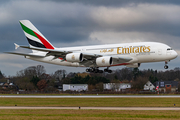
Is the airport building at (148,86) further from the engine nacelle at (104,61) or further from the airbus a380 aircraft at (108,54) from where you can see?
the engine nacelle at (104,61)

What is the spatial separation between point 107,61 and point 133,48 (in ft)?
18.1

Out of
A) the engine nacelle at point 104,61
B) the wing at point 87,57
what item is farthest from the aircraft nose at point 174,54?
the engine nacelle at point 104,61

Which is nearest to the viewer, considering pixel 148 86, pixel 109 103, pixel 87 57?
pixel 109 103

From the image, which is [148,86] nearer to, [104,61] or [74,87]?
[74,87]

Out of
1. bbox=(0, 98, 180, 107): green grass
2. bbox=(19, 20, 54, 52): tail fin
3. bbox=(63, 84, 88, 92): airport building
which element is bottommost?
bbox=(0, 98, 180, 107): green grass

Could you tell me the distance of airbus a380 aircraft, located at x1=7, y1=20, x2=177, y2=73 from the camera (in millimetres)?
51188

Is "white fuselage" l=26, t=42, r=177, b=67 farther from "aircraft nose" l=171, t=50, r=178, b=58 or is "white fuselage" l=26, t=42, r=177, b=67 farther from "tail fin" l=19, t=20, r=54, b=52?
"tail fin" l=19, t=20, r=54, b=52

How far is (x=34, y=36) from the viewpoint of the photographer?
63469 millimetres

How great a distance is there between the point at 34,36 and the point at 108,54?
18898mm

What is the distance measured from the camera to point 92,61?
5709cm

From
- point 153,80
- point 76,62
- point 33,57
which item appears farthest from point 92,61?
point 153,80

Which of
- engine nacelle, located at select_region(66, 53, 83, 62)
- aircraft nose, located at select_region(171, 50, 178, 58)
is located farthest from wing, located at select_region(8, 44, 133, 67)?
aircraft nose, located at select_region(171, 50, 178, 58)

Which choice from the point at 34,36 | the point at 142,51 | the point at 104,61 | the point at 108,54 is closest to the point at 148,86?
the point at 34,36

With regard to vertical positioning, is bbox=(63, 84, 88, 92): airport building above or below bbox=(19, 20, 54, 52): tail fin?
below
